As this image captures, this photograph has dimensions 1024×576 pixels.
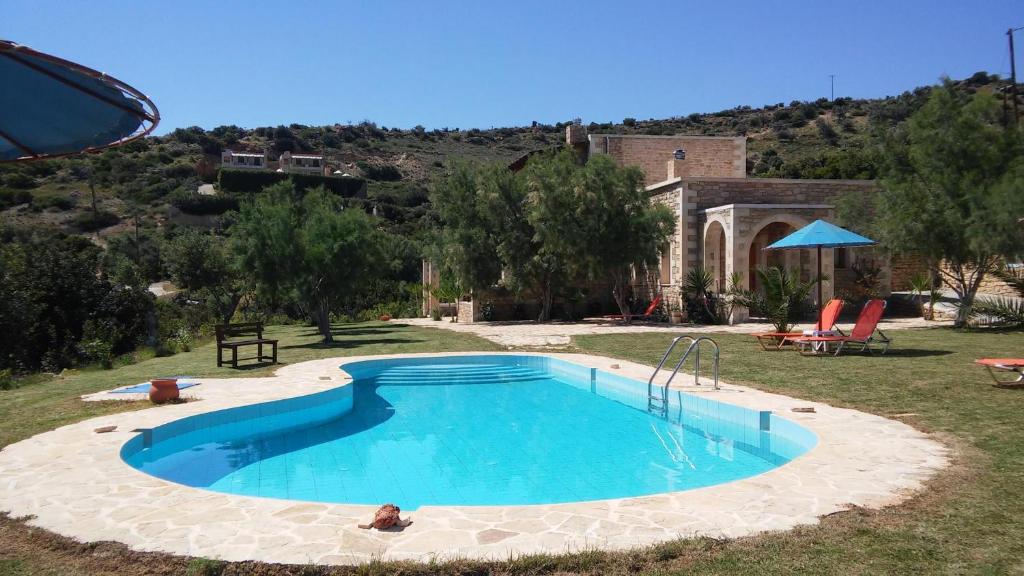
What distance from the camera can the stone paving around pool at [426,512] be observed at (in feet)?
12.3

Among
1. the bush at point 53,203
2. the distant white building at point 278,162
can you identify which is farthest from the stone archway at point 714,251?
the distant white building at point 278,162

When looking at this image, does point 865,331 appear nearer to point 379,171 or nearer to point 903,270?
point 903,270

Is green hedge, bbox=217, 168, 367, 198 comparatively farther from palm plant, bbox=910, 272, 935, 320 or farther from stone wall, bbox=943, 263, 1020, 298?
stone wall, bbox=943, 263, 1020, 298

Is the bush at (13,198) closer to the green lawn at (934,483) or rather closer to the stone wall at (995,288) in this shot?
the green lawn at (934,483)

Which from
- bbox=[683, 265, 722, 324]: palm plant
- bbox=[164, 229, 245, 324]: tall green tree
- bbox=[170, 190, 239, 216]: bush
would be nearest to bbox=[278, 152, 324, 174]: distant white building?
bbox=[170, 190, 239, 216]: bush

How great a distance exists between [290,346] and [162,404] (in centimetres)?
895

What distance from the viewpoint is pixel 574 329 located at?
818 inches

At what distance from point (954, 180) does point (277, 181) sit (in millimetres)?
56092

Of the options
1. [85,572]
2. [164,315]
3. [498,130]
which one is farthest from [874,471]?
[498,130]

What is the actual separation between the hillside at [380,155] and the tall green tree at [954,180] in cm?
1779

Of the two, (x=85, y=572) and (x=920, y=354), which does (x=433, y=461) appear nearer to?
(x=85, y=572)

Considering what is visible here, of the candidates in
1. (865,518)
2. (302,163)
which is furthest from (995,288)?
(302,163)

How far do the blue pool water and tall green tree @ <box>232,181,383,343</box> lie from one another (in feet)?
21.9

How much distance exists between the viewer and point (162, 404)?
8.62 metres
